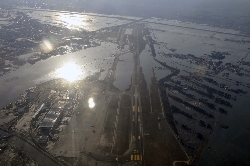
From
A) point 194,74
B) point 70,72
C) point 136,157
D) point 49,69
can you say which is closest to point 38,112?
point 70,72

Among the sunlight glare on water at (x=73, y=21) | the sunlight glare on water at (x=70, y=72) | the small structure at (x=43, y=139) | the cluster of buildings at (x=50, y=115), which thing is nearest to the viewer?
the small structure at (x=43, y=139)

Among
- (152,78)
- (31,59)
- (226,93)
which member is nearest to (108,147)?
(152,78)

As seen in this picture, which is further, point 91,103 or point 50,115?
point 91,103

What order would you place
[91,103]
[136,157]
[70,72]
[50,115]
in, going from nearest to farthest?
1. [136,157]
2. [50,115]
3. [91,103]
4. [70,72]

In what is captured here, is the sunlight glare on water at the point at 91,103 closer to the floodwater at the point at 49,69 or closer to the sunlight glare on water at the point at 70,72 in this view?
the sunlight glare on water at the point at 70,72

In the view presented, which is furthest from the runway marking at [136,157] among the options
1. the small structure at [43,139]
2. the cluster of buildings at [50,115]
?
the small structure at [43,139]

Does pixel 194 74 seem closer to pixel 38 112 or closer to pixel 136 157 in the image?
pixel 136 157

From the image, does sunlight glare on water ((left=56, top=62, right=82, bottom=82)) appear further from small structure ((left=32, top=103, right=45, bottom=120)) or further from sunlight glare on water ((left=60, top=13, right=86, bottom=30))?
sunlight glare on water ((left=60, top=13, right=86, bottom=30))

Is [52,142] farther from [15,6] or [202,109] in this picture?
[15,6]

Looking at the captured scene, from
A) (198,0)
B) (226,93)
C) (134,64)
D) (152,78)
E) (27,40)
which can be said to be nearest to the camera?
(226,93)
